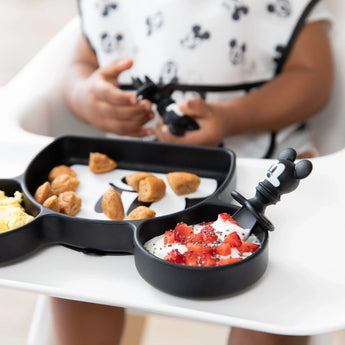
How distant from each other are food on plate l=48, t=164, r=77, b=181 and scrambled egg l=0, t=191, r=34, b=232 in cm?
7

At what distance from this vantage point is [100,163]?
73 centimetres

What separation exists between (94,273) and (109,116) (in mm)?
433

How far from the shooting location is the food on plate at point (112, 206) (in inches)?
25.0

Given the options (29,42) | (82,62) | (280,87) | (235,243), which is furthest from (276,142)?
(29,42)

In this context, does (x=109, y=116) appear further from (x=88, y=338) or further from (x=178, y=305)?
(x=178, y=305)

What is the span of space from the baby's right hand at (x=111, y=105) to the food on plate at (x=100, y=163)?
0.16m

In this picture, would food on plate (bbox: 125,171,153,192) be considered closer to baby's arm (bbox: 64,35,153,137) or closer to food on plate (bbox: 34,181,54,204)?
food on plate (bbox: 34,181,54,204)

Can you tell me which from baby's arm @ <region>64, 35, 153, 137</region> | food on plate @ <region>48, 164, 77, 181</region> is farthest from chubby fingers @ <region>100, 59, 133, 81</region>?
food on plate @ <region>48, 164, 77, 181</region>

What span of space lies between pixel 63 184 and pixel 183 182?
13 cm

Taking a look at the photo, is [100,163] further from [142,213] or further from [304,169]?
[304,169]

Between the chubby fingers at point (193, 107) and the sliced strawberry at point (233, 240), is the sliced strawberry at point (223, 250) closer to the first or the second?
the sliced strawberry at point (233, 240)

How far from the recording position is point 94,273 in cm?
55

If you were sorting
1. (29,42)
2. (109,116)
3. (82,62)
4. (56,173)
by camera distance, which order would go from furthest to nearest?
(29,42) < (82,62) < (109,116) < (56,173)

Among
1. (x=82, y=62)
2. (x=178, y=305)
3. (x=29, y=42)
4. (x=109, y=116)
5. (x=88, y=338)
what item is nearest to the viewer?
(x=178, y=305)
